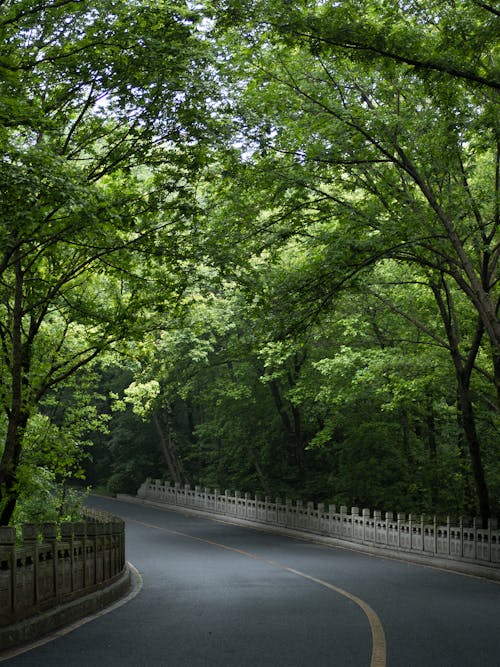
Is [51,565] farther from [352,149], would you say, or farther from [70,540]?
[352,149]

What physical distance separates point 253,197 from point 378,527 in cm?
1326

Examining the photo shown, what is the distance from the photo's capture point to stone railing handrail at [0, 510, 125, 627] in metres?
9.71

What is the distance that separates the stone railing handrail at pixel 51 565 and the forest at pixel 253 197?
1.30 meters

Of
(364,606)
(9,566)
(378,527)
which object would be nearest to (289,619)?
(364,606)

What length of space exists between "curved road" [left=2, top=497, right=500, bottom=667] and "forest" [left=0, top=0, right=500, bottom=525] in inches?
133

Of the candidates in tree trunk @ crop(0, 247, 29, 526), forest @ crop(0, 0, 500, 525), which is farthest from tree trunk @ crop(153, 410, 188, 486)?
tree trunk @ crop(0, 247, 29, 526)

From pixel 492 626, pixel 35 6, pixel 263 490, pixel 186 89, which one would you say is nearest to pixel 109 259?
pixel 186 89

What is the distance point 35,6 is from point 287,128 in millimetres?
7407

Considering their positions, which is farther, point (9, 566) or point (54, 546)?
point (54, 546)

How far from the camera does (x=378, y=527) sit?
26.5 m

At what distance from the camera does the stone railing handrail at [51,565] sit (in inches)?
382

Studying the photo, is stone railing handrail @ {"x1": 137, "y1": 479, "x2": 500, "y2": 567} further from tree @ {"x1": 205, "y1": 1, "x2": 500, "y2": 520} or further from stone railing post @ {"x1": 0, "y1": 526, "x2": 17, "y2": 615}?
stone railing post @ {"x1": 0, "y1": 526, "x2": 17, "y2": 615}

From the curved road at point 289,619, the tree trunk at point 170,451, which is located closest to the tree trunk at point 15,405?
the curved road at point 289,619

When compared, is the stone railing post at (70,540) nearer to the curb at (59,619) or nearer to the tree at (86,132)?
the curb at (59,619)
